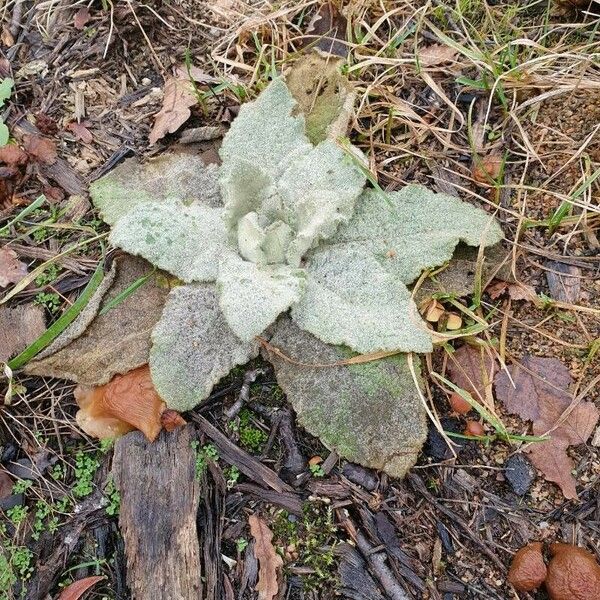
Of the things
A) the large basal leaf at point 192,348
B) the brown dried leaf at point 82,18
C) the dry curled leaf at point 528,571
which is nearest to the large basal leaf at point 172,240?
the large basal leaf at point 192,348

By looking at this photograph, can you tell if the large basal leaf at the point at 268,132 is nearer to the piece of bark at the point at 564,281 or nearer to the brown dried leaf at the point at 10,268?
the brown dried leaf at the point at 10,268

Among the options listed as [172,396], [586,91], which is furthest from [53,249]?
[586,91]

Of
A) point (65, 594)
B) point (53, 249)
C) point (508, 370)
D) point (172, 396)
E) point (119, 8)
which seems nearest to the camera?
point (65, 594)

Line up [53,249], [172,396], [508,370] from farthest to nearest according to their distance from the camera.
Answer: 1. [53,249]
2. [508,370]
3. [172,396]

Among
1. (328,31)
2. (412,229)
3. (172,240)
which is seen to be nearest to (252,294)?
(172,240)

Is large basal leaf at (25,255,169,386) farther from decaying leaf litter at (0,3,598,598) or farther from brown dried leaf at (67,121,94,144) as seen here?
brown dried leaf at (67,121,94,144)

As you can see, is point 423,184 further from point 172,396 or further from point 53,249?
point 53,249

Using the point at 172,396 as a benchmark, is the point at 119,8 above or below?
above
